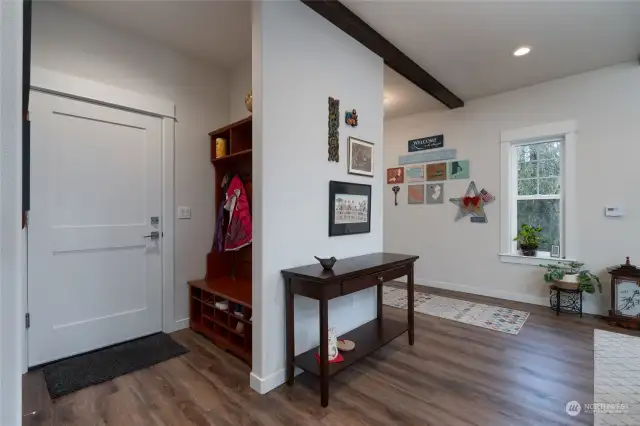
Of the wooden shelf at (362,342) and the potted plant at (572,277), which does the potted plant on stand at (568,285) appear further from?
the wooden shelf at (362,342)

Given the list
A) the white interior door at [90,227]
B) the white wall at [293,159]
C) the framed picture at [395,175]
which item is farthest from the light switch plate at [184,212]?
the framed picture at [395,175]

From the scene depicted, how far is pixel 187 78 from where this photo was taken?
2994 mm

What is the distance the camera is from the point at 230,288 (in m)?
2.72

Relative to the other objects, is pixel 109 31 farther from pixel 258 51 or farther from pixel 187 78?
pixel 258 51

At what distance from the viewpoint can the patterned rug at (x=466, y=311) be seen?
301cm

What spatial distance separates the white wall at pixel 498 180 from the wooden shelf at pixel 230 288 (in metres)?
2.90

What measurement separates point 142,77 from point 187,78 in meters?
0.42

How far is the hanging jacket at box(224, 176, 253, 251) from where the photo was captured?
2.82 metres

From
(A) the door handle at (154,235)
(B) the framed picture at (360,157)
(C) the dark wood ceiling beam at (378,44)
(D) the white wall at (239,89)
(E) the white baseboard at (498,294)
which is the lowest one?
(E) the white baseboard at (498,294)

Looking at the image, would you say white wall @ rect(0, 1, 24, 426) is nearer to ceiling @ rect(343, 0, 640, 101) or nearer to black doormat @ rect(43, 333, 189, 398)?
black doormat @ rect(43, 333, 189, 398)

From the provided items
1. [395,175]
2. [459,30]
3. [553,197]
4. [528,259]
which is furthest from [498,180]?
[459,30]

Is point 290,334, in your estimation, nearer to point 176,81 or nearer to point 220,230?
point 220,230

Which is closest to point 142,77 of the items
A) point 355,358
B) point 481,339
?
point 355,358

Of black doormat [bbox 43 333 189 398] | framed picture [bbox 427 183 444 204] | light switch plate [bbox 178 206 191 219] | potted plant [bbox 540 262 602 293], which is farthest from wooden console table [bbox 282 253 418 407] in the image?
framed picture [bbox 427 183 444 204]
